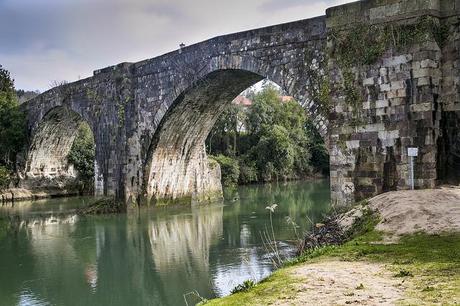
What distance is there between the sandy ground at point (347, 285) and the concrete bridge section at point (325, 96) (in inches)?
237

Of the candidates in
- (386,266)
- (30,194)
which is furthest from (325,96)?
(30,194)

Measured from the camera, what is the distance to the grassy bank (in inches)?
195

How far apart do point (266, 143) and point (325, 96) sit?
26.8m

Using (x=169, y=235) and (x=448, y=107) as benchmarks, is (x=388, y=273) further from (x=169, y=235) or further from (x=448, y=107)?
(x=169, y=235)

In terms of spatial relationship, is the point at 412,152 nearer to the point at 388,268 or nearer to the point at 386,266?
the point at 386,266

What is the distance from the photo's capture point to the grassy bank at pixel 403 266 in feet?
16.2

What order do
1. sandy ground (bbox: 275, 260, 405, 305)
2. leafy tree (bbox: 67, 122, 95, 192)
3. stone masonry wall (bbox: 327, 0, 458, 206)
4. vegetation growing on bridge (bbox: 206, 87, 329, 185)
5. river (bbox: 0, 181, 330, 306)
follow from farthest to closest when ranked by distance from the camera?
1. vegetation growing on bridge (bbox: 206, 87, 329, 185)
2. leafy tree (bbox: 67, 122, 95, 192)
3. stone masonry wall (bbox: 327, 0, 458, 206)
4. river (bbox: 0, 181, 330, 306)
5. sandy ground (bbox: 275, 260, 405, 305)

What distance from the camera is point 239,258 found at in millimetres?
12359

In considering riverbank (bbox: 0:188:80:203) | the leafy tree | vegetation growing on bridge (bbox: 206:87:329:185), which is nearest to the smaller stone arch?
riverbank (bbox: 0:188:80:203)

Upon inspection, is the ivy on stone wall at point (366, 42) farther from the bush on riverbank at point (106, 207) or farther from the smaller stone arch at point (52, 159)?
the smaller stone arch at point (52, 159)

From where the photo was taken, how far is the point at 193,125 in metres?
21.6

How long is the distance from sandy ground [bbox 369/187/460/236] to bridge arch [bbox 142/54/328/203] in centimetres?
644

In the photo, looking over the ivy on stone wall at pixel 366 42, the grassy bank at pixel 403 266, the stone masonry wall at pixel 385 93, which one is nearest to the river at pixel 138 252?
the stone masonry wall at pixel 385 93

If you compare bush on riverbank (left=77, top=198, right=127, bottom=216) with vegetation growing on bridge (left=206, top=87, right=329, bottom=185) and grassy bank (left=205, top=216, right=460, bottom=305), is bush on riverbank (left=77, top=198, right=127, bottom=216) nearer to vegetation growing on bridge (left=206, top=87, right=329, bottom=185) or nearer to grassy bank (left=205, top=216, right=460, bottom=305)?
grassy bank (left=205, top=216, right=460, bottom=305)
